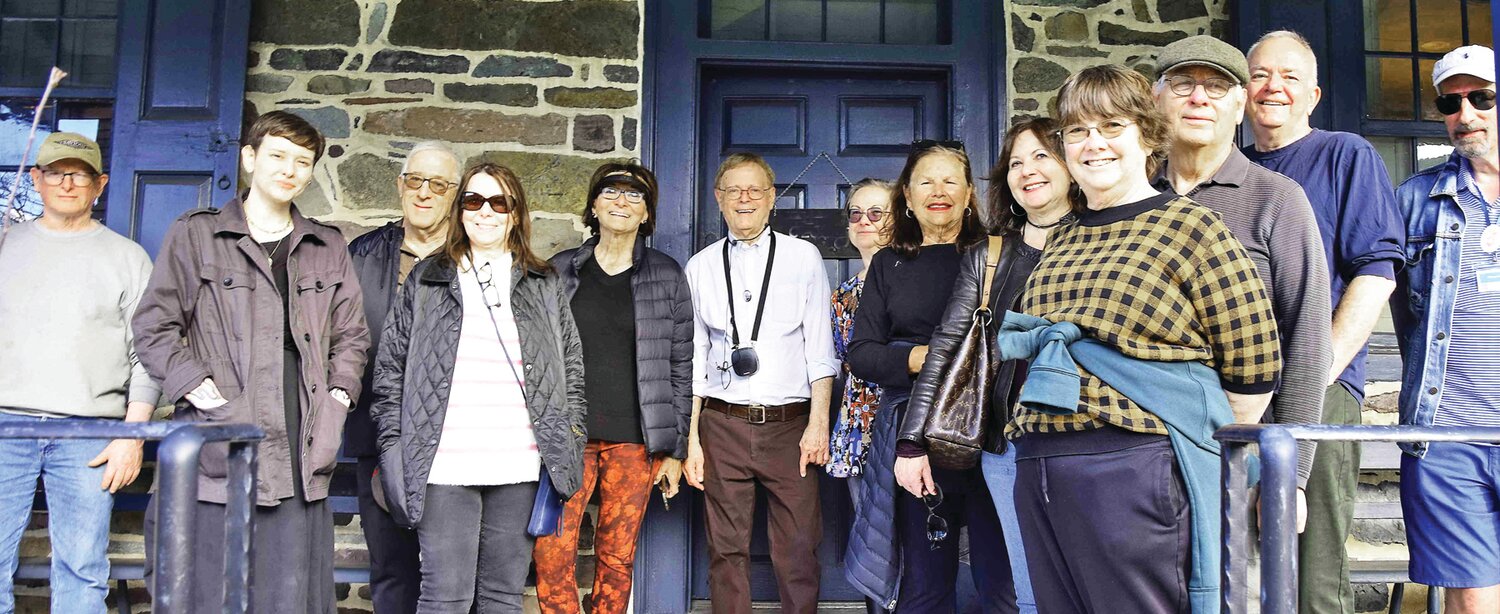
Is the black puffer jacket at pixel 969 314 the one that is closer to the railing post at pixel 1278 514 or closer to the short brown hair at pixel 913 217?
the short brown hair at pixel 913 217

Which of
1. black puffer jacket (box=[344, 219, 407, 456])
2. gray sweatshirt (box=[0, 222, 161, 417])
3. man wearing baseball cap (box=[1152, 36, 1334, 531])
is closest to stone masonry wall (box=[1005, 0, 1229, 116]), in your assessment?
man wearing baseball cap (box=[1152, 36, 1334, 531])

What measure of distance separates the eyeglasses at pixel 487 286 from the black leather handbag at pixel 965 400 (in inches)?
51.6

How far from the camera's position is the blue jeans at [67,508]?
11.6ft

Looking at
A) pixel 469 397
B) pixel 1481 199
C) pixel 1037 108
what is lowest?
pixel 469 397

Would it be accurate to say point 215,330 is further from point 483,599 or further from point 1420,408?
point 1420,408

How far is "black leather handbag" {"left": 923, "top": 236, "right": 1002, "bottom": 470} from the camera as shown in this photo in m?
2.61

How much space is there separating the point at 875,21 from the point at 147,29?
2952 millimetres

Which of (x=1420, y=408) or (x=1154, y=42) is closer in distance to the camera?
(x=1420, y=408)

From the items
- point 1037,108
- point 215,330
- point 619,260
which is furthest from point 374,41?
point 1037,108

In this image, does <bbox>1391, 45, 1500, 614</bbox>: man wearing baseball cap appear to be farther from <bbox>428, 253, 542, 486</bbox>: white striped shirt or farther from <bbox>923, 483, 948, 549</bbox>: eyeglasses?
<bbox>428, 253, 542, 486</bbox>: white striped shirt

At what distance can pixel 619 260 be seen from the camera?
12.6 ft

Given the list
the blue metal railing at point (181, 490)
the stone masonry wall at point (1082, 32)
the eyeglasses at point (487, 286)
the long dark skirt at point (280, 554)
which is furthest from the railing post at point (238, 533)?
the stone masonry wall at point (1082, 32)

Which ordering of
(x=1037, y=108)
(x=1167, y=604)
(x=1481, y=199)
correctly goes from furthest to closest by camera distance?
(x=1037, y=108) < (x=1481, y=199) < (x=1167, y=604)

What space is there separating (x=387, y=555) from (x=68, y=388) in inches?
48.3
